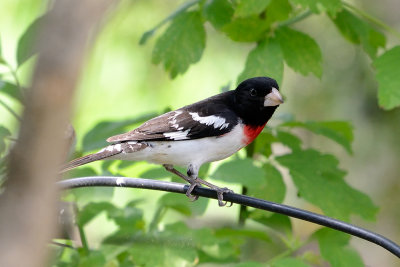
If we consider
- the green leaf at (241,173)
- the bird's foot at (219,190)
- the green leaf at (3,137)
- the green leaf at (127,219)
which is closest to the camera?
the green leaf at (3,137)

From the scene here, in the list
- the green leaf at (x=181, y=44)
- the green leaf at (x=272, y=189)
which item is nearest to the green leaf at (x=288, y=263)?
the green leaf at (x=272, y=189)

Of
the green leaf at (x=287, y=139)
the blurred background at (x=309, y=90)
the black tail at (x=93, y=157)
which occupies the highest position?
the black tail at (x=93, y=157)

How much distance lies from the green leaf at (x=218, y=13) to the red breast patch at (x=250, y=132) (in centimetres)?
55

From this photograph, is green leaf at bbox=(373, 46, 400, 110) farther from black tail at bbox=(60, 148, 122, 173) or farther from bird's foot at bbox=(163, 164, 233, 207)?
black tail at bbox=(60, 148, 122, 173)

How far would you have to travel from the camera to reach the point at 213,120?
3.10 meters

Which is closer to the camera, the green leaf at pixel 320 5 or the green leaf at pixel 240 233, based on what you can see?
the green leaf at pixel 320 5

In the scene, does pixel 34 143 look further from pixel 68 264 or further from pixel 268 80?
pixel 268 80

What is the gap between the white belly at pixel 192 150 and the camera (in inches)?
118

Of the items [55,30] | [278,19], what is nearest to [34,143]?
[55,30]

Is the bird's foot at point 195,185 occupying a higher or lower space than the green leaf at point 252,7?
lower

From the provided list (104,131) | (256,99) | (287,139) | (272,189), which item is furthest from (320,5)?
(104,131)

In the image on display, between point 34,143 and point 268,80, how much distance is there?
227 cm

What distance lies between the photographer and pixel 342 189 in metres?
3.05

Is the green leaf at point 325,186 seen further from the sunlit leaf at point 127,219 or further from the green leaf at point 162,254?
the sunlit leaf at point 127,219
